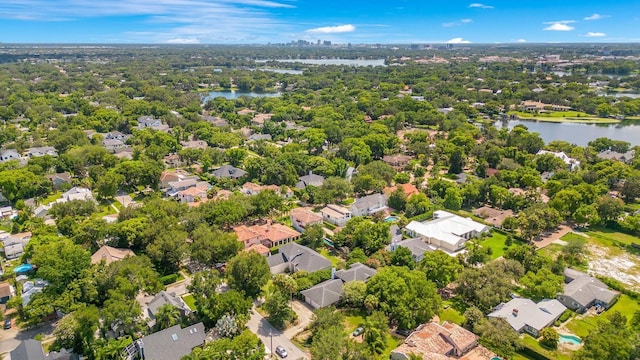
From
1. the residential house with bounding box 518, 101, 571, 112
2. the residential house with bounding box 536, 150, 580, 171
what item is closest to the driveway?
the residential house with bounding box 536, 150, 580, 171

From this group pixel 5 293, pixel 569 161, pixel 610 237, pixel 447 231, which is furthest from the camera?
pixel 569 161

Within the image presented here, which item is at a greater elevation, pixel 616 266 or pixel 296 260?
pixel 296 260

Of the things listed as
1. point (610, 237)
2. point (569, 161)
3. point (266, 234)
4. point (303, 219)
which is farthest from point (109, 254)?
point (569, 161)

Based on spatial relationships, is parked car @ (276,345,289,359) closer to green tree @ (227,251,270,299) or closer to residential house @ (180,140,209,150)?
green tree @ (227,251,270,299)

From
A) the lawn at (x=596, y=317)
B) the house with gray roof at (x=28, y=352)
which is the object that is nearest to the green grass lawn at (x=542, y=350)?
the lawn at (x=596, y=317)

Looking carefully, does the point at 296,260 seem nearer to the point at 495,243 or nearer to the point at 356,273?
the point at 356,273

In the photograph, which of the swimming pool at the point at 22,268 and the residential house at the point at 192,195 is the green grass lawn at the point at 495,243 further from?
the swimming pool at the point at 22,268
